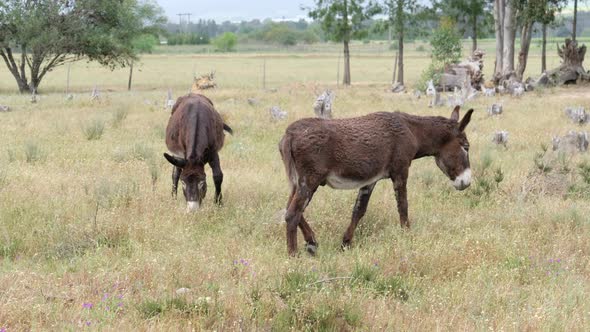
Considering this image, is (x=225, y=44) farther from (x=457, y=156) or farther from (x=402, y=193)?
(x=402, y=193)

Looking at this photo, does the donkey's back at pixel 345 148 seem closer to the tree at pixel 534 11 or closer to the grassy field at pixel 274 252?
the grassy field at pixel 274 252

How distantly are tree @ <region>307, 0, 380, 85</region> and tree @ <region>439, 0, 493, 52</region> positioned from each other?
17.8ft

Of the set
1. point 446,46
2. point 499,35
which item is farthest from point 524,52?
point 446,46

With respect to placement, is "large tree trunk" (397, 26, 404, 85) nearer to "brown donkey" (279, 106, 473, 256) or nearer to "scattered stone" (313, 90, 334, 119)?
"scattered stone" (313, 90, 334, 119)

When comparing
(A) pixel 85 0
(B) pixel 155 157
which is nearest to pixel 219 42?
(A) pixel 85 0

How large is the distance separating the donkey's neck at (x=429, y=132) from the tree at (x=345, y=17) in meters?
36.8

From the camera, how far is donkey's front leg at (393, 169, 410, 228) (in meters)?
7.39

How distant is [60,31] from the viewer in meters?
37.0

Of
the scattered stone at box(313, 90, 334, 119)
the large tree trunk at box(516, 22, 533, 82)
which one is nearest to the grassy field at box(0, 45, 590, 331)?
the scattered stone at box(313, 90, 334, 119)

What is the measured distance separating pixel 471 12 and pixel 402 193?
1599 inches

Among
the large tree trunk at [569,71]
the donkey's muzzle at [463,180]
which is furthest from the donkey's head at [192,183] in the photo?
the large tree trunk at [569,71]

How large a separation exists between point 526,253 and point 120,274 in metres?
4.22

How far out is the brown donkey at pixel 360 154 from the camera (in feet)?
22.0

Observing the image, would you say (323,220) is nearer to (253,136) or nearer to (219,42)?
(253,136)
